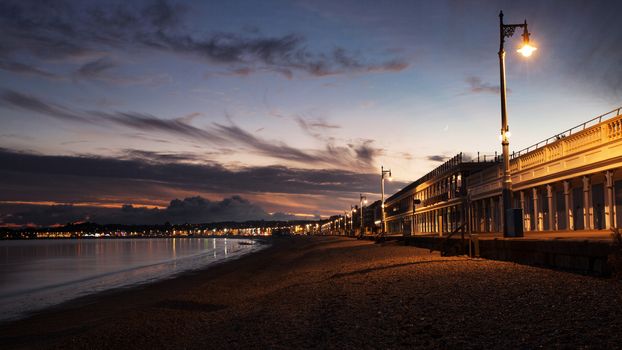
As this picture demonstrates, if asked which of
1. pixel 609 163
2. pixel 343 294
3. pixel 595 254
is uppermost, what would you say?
pixel 609 163

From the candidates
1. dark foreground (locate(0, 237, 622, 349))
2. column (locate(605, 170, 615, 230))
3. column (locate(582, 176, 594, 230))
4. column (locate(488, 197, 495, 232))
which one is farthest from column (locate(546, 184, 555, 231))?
dark foreground (locate(0, 237, 622, 349))

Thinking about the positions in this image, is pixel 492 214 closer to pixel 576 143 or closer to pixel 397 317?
pixel 576 143

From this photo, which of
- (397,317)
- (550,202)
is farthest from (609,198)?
(397,317)

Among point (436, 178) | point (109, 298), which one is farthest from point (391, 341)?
point (436, 178)

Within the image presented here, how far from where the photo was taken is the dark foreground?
9.05m

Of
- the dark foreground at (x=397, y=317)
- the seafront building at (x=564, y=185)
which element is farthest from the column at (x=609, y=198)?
the dark foreground at (x=397, y=317)

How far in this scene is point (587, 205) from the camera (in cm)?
3116

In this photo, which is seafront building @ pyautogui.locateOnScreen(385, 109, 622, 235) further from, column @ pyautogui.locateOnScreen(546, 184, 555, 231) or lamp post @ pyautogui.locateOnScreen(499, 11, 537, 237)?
lamp post @ pyautogui.locateOnScreen(499, 11, 537, 237)

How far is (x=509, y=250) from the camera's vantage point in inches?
832

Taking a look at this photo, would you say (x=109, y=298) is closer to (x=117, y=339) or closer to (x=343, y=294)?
(x=117, y=339)

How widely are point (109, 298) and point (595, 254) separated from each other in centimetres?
2574

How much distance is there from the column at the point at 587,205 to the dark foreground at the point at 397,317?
47.1ft

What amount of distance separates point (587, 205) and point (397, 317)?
23754 millimetres

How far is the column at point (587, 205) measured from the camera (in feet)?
102
